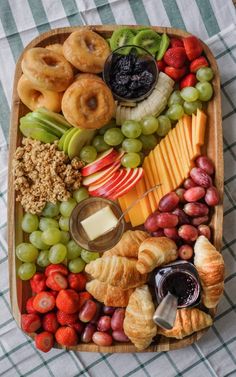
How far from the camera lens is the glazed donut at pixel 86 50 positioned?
1.73 m

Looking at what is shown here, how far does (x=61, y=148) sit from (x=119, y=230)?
1.01 feet

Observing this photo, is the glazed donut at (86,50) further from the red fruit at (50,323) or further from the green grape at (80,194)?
the red fruit at (50,323)

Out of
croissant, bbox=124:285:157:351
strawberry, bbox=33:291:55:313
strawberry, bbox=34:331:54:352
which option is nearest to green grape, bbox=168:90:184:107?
croissant, bbox=124:285:157:351

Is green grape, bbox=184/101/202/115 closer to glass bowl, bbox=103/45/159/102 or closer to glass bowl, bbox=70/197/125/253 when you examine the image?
glass bowl, bbox=103/45/159/102

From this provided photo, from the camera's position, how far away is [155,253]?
5.39ft

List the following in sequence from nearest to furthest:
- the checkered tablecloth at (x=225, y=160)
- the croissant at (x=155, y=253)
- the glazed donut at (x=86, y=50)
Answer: the croissant at (x=155, y=253)
the glazed donut at (x=86, y=50)
the checkered tablecloth at (x=225, y=160)

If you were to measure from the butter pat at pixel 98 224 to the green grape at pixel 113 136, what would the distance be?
22 cm

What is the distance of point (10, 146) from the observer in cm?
180

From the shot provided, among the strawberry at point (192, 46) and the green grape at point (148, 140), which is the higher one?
the strawberry at point (192, 46)

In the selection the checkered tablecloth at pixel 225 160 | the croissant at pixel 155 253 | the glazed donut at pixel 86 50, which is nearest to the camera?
the croissant at pixel 155 253

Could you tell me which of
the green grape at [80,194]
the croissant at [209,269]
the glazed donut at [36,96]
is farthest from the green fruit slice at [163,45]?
the croissant at [209,269]

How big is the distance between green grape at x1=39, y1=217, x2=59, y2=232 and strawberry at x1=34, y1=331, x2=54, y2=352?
1.05ft

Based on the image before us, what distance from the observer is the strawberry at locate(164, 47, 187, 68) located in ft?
5.83

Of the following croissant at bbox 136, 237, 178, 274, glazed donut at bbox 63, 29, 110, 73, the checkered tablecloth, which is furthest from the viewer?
the checkered tablecloth
